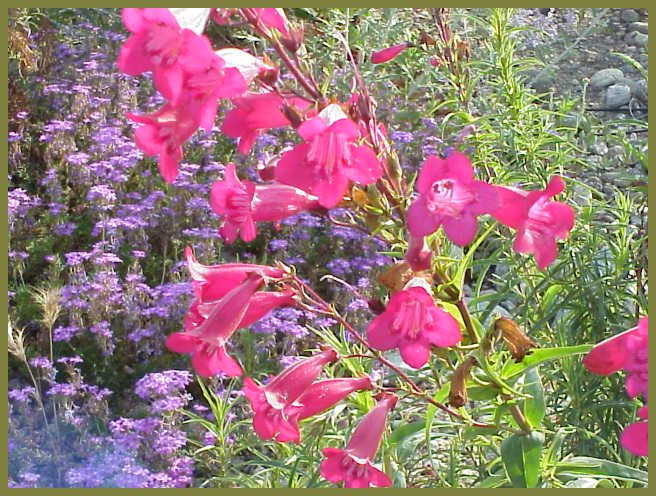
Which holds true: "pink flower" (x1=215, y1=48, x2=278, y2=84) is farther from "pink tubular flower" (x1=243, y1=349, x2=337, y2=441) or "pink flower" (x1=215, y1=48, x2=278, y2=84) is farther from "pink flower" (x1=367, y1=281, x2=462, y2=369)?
"pink tubular flower" (x1=243, y1=349, x2=337, y2=441)

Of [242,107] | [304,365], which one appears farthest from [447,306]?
[242,107]

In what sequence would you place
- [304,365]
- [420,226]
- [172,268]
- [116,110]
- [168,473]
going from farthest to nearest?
[116,110]
[172,268]
[168,473]
[304,365]
[420,226]

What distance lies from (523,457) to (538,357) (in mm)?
196

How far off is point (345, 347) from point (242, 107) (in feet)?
3.42

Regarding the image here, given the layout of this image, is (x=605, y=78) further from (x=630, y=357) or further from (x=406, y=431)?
(x=630, y=357)

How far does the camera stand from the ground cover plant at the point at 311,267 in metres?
1.33

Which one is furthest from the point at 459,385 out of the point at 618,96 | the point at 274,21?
the point at 618,96

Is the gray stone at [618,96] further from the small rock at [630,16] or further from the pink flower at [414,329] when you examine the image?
the pink flower at [414,329]

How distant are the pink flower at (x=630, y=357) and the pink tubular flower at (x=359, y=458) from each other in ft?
1.30

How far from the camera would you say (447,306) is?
1693mm

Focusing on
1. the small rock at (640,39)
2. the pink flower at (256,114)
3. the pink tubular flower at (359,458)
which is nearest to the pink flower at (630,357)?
the pink tubular flower at (359,458)

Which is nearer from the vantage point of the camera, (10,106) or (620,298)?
(620,298)

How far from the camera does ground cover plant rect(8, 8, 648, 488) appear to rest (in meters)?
1.33

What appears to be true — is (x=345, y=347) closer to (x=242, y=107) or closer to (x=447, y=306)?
(x=447, y=306)
